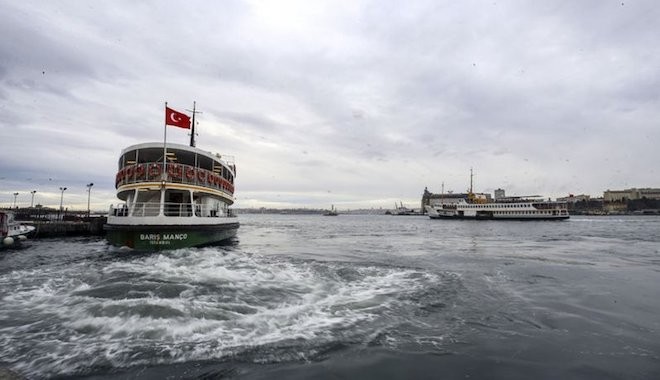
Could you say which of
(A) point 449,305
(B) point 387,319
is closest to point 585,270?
(A) point 449,305

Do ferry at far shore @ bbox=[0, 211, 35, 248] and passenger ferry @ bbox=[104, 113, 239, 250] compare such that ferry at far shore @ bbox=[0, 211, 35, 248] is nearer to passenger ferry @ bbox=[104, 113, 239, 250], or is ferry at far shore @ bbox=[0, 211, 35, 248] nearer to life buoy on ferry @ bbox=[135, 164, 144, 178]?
passenger ferry @ bbox=[104, 113, 239, 250]

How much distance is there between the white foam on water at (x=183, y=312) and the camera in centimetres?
545

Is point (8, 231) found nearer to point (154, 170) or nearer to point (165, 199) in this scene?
point (165, 199)

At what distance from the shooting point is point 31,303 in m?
8.12

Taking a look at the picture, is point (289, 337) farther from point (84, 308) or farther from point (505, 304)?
point (505, 304)

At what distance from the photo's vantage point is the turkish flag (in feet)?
65.5

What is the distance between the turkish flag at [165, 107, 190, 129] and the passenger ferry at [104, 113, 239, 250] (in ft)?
4.34

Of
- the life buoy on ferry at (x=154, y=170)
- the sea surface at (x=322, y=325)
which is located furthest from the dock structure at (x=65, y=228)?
the sea surface at (x=322, y=325)

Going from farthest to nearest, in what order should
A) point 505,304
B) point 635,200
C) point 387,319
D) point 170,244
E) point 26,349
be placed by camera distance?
point 635,200 → point 170,244 → point 505,304 → point 387,319 → point 26,349

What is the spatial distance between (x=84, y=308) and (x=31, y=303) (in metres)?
1.72

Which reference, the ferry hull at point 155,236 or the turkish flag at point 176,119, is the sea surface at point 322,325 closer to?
the ferry hull at point 155,236

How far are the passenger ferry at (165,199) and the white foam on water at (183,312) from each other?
5631 mm

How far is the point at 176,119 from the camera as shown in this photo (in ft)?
66.8

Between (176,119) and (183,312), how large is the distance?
15.9 metres
